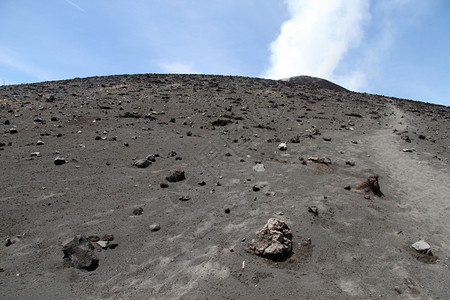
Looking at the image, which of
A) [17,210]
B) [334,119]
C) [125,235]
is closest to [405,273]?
[125,235]

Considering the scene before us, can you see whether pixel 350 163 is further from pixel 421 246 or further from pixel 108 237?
pixel 108 237

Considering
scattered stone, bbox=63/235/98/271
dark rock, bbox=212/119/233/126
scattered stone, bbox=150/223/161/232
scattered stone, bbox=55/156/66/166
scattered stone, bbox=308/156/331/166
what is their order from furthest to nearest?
dark rock, bbox=212/119/233/126 < scattered stone, bbox=308/156/331/166 < scattered stone, bbox=55/156/66/166 < scattered stone, bbox=150/223/161/232 < scattered stone, bbox=63/235/98/271

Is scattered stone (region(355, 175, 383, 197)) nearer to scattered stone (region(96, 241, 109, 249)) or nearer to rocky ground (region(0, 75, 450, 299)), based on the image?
rocky ground (region(0, 75, 450, 299))

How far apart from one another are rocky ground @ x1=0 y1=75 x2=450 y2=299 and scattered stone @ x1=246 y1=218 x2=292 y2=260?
2 centimetres

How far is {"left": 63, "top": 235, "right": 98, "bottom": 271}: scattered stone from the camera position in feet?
12.9

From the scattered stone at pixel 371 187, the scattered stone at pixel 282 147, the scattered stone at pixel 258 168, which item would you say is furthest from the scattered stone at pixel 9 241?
the scattered stone at pixel 282 147

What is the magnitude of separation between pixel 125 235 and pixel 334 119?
40.2ft

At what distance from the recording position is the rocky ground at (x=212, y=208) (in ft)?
12.2

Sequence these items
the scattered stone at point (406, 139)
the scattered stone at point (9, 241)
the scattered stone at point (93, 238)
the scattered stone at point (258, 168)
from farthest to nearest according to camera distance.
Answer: the scattered stone at point (406, 139)
the scattered stone at point (258, 168)
the scattered stone at point (93, 238)
the scattered stone at point (9, 241)

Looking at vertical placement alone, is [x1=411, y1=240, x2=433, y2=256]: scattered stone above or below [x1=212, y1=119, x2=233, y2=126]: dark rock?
below

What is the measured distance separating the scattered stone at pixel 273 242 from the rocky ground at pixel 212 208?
2 centimetres

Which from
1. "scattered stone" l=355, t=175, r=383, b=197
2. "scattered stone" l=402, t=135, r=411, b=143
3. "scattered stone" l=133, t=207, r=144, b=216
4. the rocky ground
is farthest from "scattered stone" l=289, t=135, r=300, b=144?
"scattered stone" l=133, t=207, r=144, b=216

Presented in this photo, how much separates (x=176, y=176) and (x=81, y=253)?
299 cm

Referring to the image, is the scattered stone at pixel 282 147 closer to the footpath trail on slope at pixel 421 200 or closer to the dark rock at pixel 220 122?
the footpath trail on slope at pixel 421 200
